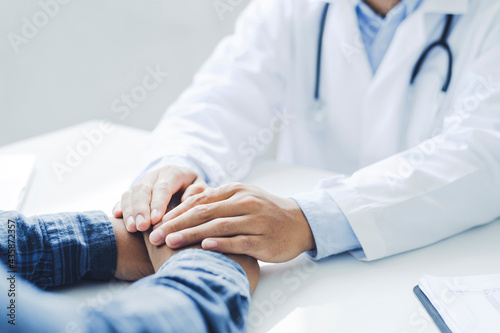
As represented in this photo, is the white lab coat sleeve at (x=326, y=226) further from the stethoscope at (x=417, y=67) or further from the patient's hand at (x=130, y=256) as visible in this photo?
the stethoscope at (x=417, y=67)

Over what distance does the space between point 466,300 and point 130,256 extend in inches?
16.6

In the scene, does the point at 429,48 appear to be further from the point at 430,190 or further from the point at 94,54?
the point at 94,54

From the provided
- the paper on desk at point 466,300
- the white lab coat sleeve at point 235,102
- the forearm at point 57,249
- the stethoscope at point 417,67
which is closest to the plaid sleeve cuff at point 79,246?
the forearm at point 57,249

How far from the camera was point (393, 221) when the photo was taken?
2.20 feet

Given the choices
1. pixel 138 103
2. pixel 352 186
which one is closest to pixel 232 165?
pixel 352 186

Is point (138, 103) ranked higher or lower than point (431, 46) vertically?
lower

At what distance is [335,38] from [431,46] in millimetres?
207

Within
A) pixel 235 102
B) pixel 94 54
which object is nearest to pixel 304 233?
pixel 235 102

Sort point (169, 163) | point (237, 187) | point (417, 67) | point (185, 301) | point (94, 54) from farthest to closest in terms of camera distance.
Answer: point (94, 54) < point (417, 67) < point (169, 163) < point (237, 187) < point (185, 301)

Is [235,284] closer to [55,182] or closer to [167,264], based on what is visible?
[167,264]

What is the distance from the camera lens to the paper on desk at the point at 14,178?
0.76 meters

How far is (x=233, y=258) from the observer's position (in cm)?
59

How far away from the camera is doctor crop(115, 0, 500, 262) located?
65 centimetres

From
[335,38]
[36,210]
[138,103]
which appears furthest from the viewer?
[138,103]
